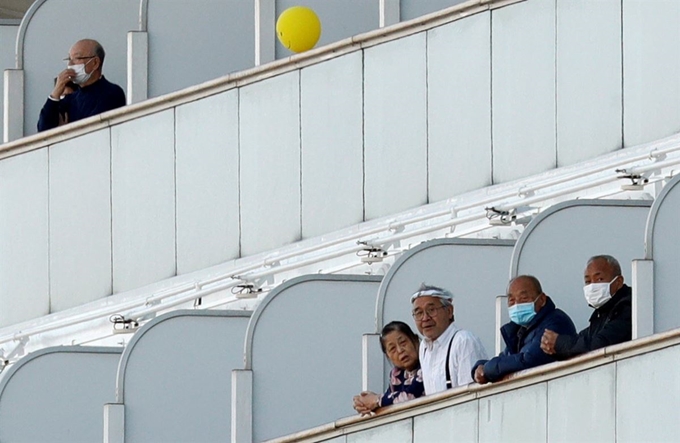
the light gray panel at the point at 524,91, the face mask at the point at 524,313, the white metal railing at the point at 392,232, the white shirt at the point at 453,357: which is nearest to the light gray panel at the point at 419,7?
the light gray panel at the point at 524,91

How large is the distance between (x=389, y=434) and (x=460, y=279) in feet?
4.46

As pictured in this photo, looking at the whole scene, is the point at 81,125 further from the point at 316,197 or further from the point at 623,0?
the point at 623,0

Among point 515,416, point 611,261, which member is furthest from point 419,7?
point 515,416

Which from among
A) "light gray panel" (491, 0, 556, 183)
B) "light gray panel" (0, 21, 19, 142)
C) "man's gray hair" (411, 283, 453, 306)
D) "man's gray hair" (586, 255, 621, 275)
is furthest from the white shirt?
"light gray panel" (0, 21, 19, 142)

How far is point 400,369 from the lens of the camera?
49.6ft

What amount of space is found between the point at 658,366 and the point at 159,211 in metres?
6.29

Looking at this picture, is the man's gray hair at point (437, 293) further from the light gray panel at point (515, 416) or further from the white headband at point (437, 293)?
the light gray panel at point (515, 416)

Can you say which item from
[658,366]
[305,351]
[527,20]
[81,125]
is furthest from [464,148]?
[658,366]

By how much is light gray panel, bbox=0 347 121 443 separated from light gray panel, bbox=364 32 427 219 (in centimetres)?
224

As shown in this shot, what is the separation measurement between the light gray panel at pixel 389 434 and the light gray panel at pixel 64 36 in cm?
610

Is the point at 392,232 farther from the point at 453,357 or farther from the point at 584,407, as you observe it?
the point at 584,407

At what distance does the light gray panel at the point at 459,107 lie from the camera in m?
17.7

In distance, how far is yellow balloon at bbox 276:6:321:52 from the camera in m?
18.9

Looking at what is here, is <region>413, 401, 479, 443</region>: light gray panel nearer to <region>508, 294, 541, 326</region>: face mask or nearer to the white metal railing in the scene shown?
<region>508, 294, 541, 326</region>: face mask
